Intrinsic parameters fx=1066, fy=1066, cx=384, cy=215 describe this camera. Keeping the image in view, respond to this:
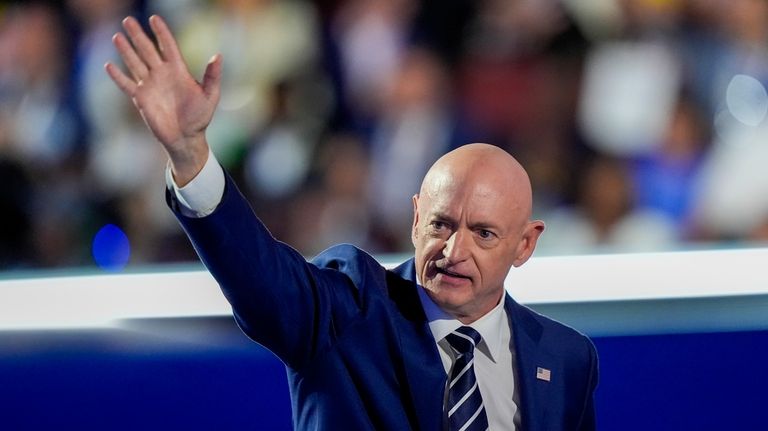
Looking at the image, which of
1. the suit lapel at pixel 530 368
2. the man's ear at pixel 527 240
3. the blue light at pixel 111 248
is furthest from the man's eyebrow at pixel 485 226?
the blue light at pixel 111 248

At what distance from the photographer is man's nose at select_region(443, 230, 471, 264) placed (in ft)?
6.33

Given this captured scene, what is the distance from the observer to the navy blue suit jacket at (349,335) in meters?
1.69

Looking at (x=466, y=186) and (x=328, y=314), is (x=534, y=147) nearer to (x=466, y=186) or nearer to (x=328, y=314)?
(x=466, y=186)

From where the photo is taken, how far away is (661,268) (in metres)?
2.97

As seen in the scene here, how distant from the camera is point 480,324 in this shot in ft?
6.68

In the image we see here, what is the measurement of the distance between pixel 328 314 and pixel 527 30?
1.55m

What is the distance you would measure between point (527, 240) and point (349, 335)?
43cm

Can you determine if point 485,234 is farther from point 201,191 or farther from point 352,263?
point 201,191

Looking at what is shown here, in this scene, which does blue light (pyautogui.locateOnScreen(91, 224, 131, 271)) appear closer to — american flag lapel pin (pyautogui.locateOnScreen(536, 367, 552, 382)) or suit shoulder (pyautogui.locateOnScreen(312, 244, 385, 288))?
suit shoulder (pyautogui.locateOnScreen(312, 244, 385, 288))

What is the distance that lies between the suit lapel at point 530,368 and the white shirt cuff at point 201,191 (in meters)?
A: 0.71

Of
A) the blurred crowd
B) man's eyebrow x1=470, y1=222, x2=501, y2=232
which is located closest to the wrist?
man's eyebrow x1=470, y1=222, x2=501, y2=232

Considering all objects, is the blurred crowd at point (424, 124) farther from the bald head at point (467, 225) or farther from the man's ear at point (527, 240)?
the bald head at point (467, 225)

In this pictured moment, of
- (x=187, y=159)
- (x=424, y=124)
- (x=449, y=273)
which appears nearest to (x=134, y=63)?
(x=187, y=159)

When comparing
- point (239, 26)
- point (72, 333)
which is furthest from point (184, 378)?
point (239, 26)
